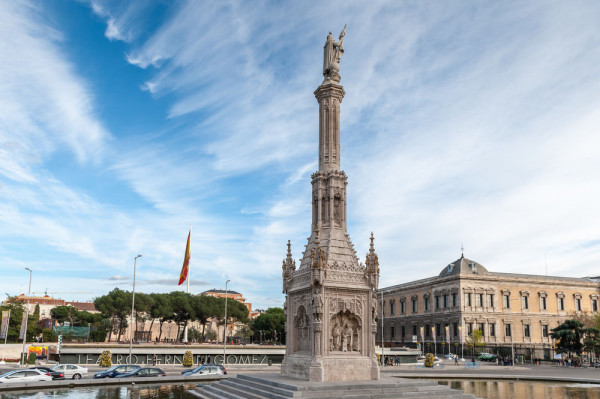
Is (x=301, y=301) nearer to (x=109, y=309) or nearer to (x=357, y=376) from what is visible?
(x=357, y=376)

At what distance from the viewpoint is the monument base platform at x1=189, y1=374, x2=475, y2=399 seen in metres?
22.2

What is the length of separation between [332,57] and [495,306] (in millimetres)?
72671

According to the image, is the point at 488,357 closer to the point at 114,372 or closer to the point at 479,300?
the point at 479,300

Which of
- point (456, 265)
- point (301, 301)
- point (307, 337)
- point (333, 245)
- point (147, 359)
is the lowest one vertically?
point (147, 359)

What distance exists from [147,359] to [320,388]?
126ft

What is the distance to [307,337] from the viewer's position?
26.6 meters

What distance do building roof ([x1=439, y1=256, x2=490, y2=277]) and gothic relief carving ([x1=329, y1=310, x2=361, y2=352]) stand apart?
6812 centimetres

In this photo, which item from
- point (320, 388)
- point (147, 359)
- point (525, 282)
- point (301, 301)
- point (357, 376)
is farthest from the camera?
point (525, 282)

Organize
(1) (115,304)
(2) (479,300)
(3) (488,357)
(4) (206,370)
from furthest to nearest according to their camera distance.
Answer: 1. (2) (479,300)
2. (1) (115,304)
3. (3) (488,357)
4. (4) (206,370)

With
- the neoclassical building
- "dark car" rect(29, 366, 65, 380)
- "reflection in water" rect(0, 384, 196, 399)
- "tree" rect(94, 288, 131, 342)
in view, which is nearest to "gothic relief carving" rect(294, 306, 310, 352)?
"reflection in water" rect(0, 384, 196, 399)

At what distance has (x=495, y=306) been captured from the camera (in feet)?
295

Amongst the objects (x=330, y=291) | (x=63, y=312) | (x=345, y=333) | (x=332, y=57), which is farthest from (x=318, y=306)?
(x=63, y=312)

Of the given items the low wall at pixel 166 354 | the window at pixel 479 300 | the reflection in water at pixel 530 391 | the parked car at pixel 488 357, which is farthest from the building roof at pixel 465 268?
the reflection in water at pixel 530 391

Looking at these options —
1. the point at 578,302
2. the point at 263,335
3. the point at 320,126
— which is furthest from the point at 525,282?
the point at 320,126
